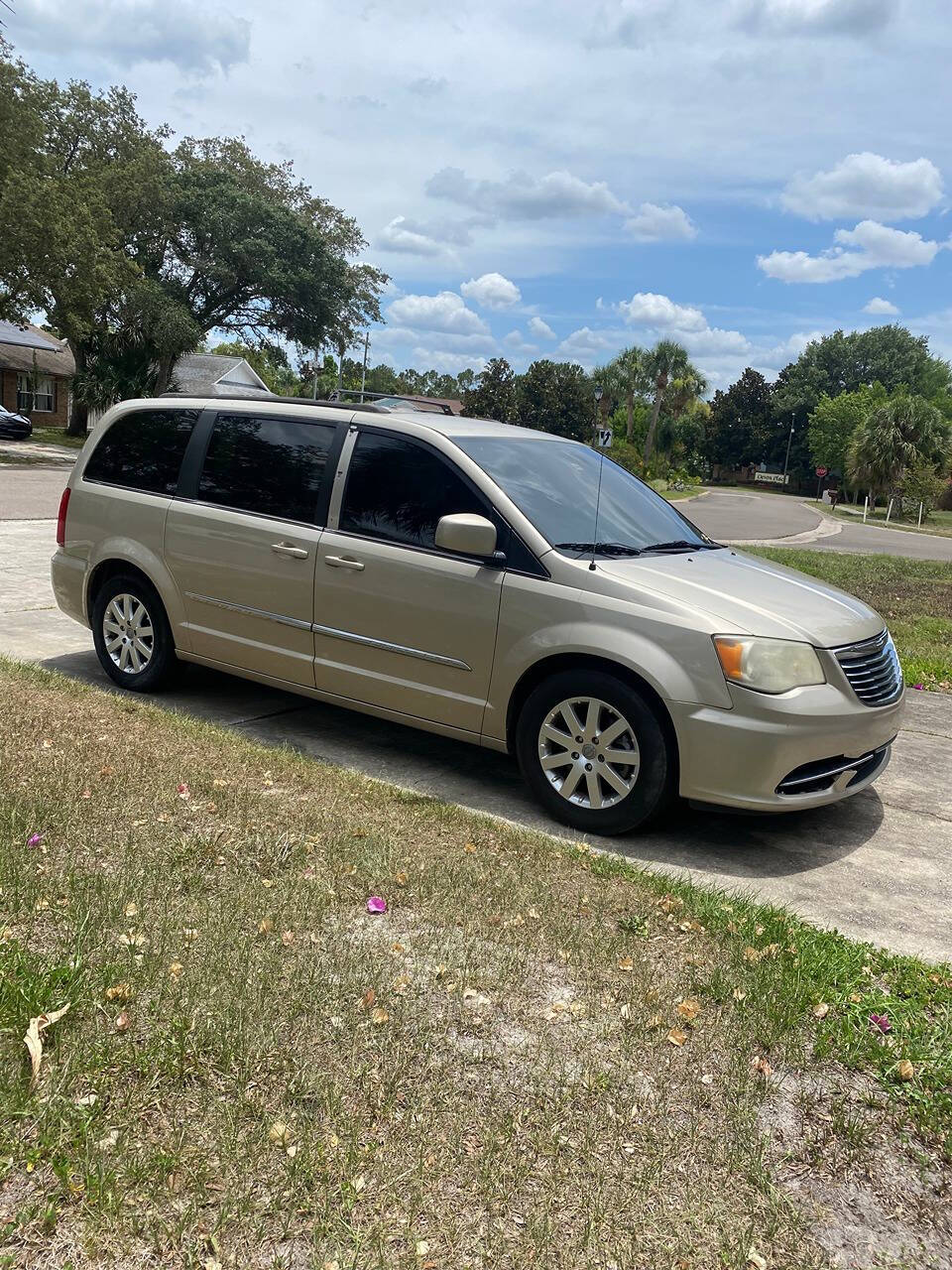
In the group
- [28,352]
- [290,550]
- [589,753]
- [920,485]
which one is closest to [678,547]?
[589,753]

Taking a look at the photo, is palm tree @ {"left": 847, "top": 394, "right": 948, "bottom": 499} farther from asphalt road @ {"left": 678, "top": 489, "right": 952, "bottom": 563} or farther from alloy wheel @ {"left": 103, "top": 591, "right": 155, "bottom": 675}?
alloy wheel @ {"left": 103, "top": 591, "right": 155, "bottom": 675}

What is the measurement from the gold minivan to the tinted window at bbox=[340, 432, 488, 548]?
12 millimetres

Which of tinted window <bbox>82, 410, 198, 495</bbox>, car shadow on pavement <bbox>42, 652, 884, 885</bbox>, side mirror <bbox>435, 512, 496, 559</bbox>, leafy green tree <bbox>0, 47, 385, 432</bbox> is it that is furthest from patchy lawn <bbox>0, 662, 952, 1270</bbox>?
leafy green tree <bbox>0, 47, 385, 432</bbox>

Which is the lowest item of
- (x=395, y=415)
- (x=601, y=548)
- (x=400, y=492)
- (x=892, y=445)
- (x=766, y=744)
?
(x=766, y=744)

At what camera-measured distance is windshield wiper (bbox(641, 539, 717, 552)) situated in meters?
5.39

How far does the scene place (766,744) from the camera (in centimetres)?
437

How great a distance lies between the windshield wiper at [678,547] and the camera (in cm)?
539

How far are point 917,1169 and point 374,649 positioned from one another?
348cm

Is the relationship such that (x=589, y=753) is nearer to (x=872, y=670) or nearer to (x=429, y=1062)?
(x=872, y=670)

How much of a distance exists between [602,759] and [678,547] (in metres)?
1.46

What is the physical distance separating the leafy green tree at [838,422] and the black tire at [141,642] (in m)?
89.8

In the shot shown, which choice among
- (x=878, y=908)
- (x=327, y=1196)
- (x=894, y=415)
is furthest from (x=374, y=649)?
(x=894, y=415)

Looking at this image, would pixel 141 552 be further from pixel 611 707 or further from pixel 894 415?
pixel 894 415

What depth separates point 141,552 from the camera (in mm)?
6320
